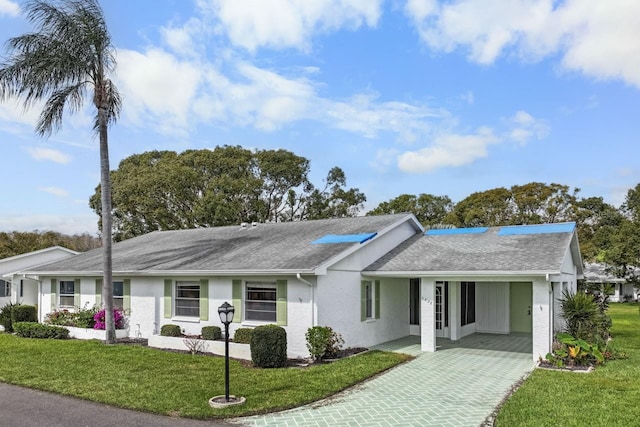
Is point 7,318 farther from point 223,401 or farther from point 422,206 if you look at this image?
point 422,206

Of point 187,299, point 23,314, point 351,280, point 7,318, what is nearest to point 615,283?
point 351,280

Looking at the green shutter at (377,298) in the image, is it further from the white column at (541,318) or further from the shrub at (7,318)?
the shrub at (7,318)

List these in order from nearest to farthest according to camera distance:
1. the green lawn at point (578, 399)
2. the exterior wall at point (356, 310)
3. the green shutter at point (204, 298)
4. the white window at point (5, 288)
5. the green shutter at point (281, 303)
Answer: the green lawn at point (578, 399)
the exterior wall at point (356, 310)
the green shutter at point (281, 303)
the green shutter at point (204, 298)
the white window at point (5, 288)

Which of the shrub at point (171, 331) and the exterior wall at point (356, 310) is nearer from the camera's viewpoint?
the exterior wall at point (356, 310)

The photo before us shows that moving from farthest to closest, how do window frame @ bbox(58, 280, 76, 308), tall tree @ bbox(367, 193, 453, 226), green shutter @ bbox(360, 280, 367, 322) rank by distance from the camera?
tall tree @ bbox(367, 193, 453, 226), window frame @ bbox(58, 280, 76, 308), green shutter @ bbox(360, 280, 367, 322)

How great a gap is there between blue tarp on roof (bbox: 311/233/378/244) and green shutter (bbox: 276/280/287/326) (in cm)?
271

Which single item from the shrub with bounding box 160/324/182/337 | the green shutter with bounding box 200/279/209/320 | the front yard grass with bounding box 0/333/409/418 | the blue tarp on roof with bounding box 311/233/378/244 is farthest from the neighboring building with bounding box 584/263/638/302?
the shrub with bounding box 160/324/182/337

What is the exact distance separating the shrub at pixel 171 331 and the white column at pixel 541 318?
10870 mm

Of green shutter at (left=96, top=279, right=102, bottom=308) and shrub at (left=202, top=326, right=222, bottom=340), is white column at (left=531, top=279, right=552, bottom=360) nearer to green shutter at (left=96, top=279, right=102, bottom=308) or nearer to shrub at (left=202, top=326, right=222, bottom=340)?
shrub at (left=202, top=326, right=222, bottom=340)

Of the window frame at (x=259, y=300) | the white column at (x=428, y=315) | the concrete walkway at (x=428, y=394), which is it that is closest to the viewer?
the concrete walkway at (x=428, y=394)

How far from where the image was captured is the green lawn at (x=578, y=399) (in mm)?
7824

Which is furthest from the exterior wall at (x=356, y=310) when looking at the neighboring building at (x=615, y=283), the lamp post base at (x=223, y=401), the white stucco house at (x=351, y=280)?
the neighboring building at (x=615, y=283)

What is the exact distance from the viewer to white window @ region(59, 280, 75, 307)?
20031mm

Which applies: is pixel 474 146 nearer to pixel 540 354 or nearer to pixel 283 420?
pixel 540 354
